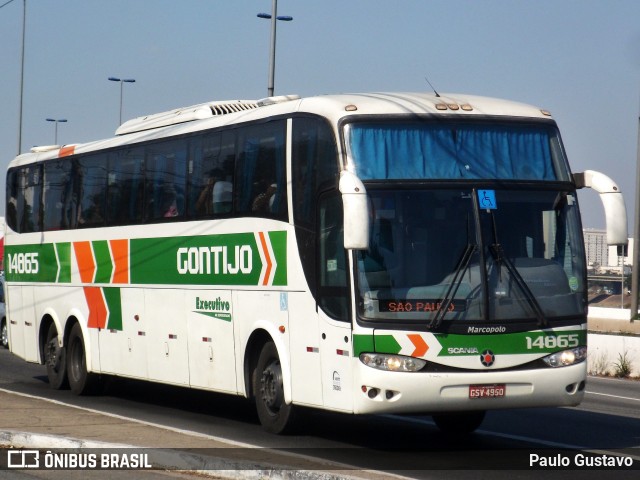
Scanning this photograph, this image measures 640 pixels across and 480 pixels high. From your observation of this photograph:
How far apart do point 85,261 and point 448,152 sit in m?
8.61

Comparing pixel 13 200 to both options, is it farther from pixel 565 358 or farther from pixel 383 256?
pixel 565 358

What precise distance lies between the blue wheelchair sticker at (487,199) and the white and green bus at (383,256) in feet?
0.04

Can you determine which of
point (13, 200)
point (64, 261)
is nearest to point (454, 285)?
point (64, 261)

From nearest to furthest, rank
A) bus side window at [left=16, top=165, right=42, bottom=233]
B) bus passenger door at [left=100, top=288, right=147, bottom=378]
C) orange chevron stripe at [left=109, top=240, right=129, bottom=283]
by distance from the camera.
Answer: bus passenger door at [left=100, top=288, right=147, bottom=378]
orange chevron stripe at [left=109, top=240, right=129, bottom=283]
bus side window at [left=16, top=165, right=42, bottom=233]

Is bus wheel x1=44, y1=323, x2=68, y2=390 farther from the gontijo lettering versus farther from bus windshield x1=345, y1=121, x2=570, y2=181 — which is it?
bus windshield x1=345, y1=121, x2=570, y2=181

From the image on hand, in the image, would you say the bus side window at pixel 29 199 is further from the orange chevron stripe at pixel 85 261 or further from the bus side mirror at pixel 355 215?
the bus side mirror at pixel 355 215

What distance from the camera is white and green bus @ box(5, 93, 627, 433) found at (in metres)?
11.5

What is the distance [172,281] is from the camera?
16.2 m

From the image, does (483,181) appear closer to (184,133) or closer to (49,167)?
(184,133)

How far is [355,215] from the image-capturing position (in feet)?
36.2

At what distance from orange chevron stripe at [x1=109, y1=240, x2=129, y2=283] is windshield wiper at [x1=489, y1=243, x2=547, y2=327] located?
23.8ft

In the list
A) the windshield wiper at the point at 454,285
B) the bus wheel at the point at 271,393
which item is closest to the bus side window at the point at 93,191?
the bus wheel at the point at 271,393

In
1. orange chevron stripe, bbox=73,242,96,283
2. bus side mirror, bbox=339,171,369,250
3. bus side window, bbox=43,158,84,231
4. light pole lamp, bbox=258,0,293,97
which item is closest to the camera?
bus side mirror, bbox=339,171,369,250

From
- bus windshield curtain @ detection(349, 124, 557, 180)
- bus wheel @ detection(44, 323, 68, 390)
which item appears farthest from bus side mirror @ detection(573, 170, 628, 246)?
→ bus wheel @ detection(44, 323, 68, 390)
